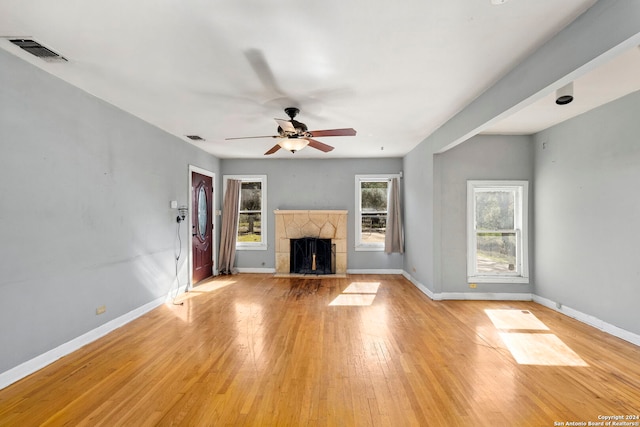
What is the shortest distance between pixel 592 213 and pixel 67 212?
5.87 meters

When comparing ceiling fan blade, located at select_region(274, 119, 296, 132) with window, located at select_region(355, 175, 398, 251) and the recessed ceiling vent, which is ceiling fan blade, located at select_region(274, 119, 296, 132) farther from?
window, located at select_region(355, 175, 398, 251)

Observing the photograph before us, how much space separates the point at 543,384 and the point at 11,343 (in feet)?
14.1

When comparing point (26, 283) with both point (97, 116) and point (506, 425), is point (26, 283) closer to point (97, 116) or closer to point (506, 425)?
point (97, 116)

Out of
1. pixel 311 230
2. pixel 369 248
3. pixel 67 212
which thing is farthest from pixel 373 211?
pixel 67 212

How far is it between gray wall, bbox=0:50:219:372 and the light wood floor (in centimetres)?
43

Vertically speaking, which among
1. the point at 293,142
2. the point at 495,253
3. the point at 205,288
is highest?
the point at 293,142

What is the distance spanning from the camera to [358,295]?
15.4ft

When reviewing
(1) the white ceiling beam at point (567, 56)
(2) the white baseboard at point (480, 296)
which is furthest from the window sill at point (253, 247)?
(1) the white ceiling beam at point (567, 56)

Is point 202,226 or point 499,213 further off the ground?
point 499,213

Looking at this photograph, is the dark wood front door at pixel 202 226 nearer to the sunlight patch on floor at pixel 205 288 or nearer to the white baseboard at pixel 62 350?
the sunlight patch on floor at pixel 205 288

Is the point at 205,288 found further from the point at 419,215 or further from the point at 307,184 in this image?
the point at 419,215

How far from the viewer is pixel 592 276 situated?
338 centimetres

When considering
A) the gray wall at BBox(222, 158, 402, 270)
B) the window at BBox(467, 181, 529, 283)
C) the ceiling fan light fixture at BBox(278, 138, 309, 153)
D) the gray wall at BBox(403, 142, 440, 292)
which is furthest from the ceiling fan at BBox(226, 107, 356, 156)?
the gray wall at BBox(222, 158, 402, 270)

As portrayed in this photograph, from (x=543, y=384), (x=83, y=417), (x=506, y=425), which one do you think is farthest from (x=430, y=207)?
(x=83, y=417)
